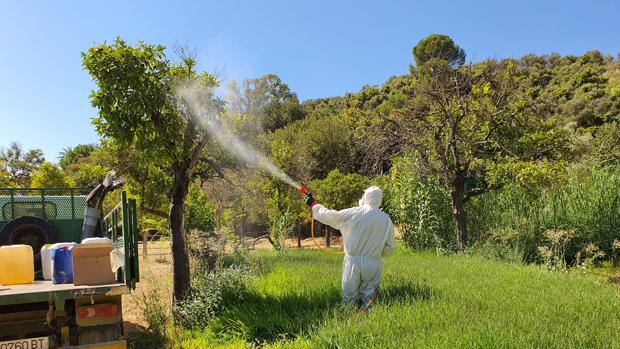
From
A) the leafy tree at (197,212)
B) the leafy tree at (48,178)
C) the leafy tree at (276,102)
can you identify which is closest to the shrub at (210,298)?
the leafy tree at (197,212)

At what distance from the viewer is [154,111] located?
23.9ft

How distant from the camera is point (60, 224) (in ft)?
22.5

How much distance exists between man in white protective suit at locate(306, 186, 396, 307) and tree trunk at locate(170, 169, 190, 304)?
7.82 feet

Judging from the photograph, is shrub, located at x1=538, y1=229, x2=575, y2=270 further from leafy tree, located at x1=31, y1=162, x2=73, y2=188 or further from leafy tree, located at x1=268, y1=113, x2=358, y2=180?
leafy tree, located at x1=268, y1=113, x2=358, y2=180

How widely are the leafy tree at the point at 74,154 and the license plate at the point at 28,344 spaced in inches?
1719

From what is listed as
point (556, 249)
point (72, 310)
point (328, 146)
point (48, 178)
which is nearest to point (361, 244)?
point (72, 310)

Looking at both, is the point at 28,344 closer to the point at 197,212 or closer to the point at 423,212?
the point at 423,212

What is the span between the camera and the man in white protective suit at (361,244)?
6273mm

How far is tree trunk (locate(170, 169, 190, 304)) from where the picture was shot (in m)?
7.49

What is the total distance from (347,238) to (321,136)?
1049 inches

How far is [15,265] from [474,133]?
33.1 ft

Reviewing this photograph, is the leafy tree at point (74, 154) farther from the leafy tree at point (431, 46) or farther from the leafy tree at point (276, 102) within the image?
the leafy tree at point (431, 46)

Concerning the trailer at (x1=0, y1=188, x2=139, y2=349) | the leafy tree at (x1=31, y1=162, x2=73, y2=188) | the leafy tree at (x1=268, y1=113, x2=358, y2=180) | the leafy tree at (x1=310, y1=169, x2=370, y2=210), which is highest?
the leafy tree at (x1=268, y1=113, x2=358, y2=180)

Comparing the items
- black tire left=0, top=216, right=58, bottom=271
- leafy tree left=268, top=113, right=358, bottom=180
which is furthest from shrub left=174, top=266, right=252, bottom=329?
leafy tree left=268, top=113, right=358, bottom=180
